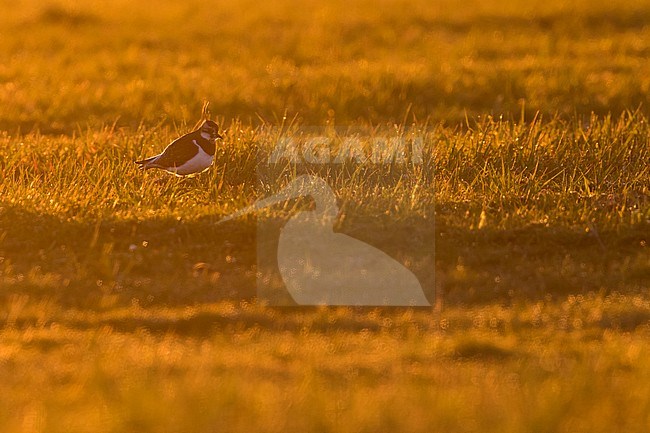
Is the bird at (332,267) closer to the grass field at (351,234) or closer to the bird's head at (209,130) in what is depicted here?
the grass field at (351,234)

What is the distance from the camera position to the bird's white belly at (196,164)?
9859mm

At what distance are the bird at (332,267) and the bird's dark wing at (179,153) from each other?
851 millimetres

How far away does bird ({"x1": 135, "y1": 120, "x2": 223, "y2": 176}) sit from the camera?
9859 millimetres

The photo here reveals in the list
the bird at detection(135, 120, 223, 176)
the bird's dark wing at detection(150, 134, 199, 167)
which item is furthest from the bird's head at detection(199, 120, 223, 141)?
the bird's dark wing at detection(150, 134, 199, 167)

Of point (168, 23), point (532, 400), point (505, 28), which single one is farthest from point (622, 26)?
point (532, 400)

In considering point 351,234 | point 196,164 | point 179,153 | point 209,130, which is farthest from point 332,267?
point 209,130

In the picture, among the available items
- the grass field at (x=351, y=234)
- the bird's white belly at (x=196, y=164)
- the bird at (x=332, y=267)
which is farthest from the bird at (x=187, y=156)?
the bird at (x=332, y=267)

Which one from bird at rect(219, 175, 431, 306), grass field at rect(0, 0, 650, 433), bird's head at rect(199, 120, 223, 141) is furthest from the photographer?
bird's head at rect(199, 120, 223, 141)

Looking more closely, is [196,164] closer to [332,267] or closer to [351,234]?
[351,234]

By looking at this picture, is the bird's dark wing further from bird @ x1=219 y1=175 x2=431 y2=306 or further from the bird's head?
bird @ x1=219 y1=175 x2=431 y2=306

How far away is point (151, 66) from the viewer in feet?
55.9

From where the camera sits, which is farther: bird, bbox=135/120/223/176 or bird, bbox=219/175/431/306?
bird, bbox=135/120/223/176

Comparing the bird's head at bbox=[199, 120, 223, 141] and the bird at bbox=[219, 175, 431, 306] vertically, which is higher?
the bird's head at bbox=[199, 120, 223, 141]

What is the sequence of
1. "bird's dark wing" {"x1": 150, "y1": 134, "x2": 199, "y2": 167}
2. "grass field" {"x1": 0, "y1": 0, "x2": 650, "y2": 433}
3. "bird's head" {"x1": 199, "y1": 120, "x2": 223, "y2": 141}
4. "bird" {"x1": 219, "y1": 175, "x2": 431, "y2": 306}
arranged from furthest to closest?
1. "bird's head" {"x1": 199, "y1": 120, "x2": 223, "y2": 141}
2. "bird's dark wing" {"x1": 150, "y1": 134, "x2": 199, "y2": 167}
3. "bird" {"x1": 219, "y1": 175, "x2": 431, "y2": 306}
4. "grass field" {"x1": 0, "y1": 0, "x2": 650, "y2": 433}
